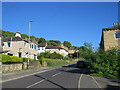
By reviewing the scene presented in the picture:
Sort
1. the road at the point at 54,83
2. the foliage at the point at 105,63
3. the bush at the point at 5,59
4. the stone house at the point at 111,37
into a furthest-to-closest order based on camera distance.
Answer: the stone house at the point at 111,37
the bush at the point at 5,59
the foliage at the point at 105,63
the road at the point at 54,83

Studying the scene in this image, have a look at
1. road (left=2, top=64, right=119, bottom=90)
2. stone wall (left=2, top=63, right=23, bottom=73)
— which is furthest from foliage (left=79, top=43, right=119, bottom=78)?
stone wall (left=2, top=63, right=23, bottom=73)

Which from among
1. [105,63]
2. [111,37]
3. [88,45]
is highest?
Answer: [111,37]

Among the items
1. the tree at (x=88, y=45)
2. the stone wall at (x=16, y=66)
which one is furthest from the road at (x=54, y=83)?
the stone wall at (x=16, y=66)

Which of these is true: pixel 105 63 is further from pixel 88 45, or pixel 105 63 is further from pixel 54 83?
pixel 54 83

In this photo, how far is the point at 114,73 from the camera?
17391 millimetres

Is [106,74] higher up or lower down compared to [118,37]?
lower down

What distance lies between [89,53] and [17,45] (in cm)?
3056

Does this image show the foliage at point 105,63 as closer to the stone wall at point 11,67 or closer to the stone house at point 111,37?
the stone house at point 111,37

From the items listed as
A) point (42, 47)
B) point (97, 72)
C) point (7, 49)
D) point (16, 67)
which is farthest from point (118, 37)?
point (42, 47)

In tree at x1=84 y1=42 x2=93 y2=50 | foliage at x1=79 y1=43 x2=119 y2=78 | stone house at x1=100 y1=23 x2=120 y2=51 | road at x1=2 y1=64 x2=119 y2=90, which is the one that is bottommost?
road at x1=2 y1=64 x2=119 y2=90

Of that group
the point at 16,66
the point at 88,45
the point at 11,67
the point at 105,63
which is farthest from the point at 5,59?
the point at 105,63

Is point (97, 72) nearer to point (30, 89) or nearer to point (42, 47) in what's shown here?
point (30, 89)

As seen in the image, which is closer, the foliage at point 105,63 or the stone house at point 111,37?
the foliage at point 105,63

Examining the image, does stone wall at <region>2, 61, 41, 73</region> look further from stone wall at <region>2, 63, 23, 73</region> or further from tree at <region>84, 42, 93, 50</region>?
tree at <region>84, 42, 93, 50</region>
